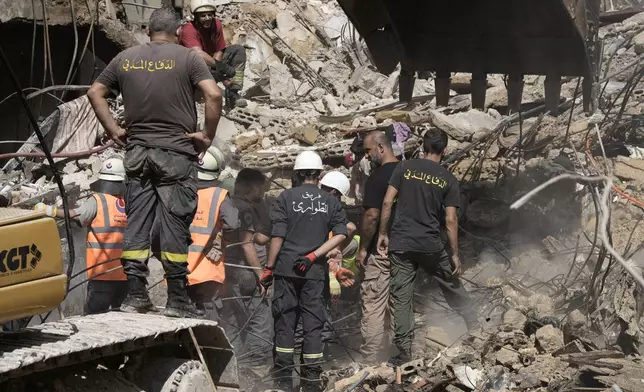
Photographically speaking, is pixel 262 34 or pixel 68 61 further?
pixel 262 34

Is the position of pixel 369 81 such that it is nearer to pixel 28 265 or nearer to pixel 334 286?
pixel 334 286

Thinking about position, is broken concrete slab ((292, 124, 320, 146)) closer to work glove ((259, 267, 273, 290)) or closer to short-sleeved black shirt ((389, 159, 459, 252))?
short-sleeved black shirt ((389, 159, 459, 252))

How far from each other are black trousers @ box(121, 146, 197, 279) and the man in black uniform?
1.88 metres

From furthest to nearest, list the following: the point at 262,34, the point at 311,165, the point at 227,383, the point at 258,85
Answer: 1. the point at 262,34
2. the point at 258,85
3. the point at 311,165
4. the point at 227,383

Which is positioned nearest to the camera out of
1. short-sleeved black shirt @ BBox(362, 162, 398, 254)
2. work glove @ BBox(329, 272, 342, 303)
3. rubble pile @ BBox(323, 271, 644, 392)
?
rubble pile @ BBox(323, 271, 644, 392)

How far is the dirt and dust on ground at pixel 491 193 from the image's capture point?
7840 mm

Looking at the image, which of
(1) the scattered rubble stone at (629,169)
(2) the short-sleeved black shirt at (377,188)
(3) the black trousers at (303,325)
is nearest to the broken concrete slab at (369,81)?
(1) the scattered rubble stone at (629,169)

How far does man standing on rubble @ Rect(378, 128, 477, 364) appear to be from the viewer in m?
8.67

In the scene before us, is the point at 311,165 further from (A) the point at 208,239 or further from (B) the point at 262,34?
(B) the point at 262,34

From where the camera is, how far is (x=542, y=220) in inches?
475

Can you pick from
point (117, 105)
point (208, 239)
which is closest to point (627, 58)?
point (117, 105)

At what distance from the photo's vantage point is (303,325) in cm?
812

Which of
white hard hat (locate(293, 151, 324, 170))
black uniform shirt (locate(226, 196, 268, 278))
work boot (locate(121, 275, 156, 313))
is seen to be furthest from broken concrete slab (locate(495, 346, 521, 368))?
work boot (locate(121, 275, 156, 313))

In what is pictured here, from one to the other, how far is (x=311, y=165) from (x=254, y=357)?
5.96 ft
